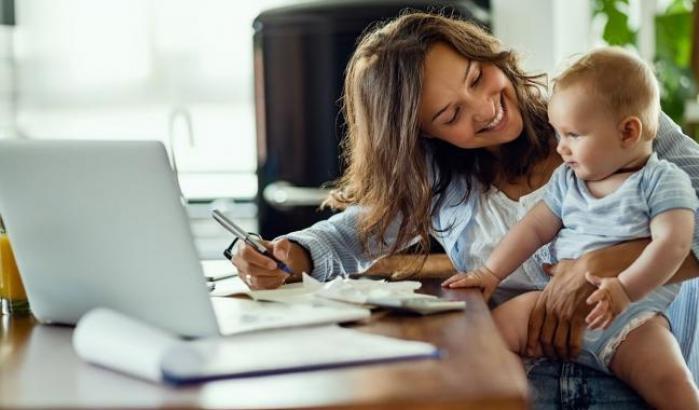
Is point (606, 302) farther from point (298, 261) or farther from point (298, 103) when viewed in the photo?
point (298, 103)

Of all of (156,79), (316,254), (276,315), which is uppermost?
(276,315)

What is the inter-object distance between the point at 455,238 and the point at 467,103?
0.86 feet

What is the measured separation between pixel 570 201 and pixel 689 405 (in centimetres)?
38

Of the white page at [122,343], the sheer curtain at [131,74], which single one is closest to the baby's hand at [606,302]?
the white page at [122,343]

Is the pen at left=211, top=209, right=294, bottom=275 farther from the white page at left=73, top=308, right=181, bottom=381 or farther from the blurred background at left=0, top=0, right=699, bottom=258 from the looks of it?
the blurred background at left=0, top=0, right=699, bottom=258

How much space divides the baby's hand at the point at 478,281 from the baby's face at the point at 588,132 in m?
0.22

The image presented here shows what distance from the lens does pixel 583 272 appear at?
1.73m

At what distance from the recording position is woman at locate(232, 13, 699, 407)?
6.59 ft

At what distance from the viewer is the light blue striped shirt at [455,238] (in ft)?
6.22

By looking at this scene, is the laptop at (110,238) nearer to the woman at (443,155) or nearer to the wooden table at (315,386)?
the wooden table at (315,386)

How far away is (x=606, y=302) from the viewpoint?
1646 mm

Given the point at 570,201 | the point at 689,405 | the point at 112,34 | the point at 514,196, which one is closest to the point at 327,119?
the point at 112,34

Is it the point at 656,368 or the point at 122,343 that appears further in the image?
the point at 656,368

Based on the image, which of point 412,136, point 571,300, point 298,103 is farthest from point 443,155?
point 298,103
